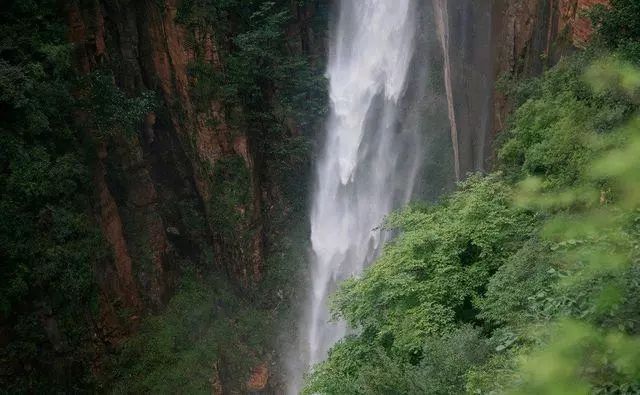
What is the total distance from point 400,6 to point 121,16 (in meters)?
8.63

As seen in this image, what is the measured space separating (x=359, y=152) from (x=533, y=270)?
1194 cm

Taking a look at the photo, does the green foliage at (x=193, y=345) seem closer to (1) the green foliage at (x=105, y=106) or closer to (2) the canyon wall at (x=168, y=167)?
(2) the canyon wall at (x=168, y=167)

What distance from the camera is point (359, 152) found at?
58.7 feet

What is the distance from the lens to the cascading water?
17.0 metres

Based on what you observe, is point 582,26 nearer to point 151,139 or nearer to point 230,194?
point 230,194

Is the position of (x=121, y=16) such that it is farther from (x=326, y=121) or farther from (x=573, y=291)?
(x=573, y=291)

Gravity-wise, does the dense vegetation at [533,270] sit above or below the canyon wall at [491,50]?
below

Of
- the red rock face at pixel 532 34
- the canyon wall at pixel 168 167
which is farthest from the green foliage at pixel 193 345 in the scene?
the red rock face at pixel 532 34

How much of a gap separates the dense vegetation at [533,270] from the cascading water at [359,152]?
6524mm

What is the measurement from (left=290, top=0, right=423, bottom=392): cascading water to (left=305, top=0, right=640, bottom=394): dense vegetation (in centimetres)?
652

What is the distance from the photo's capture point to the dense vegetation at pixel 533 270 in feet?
11.8

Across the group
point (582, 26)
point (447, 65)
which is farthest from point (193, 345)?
point (582, 26)

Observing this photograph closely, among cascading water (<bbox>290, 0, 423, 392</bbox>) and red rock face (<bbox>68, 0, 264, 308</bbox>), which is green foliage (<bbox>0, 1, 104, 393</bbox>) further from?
cascading water (<bbox>290, 0, 423, 392</bbox>)

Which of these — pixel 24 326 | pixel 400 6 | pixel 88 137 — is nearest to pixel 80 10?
pixel 88 137
